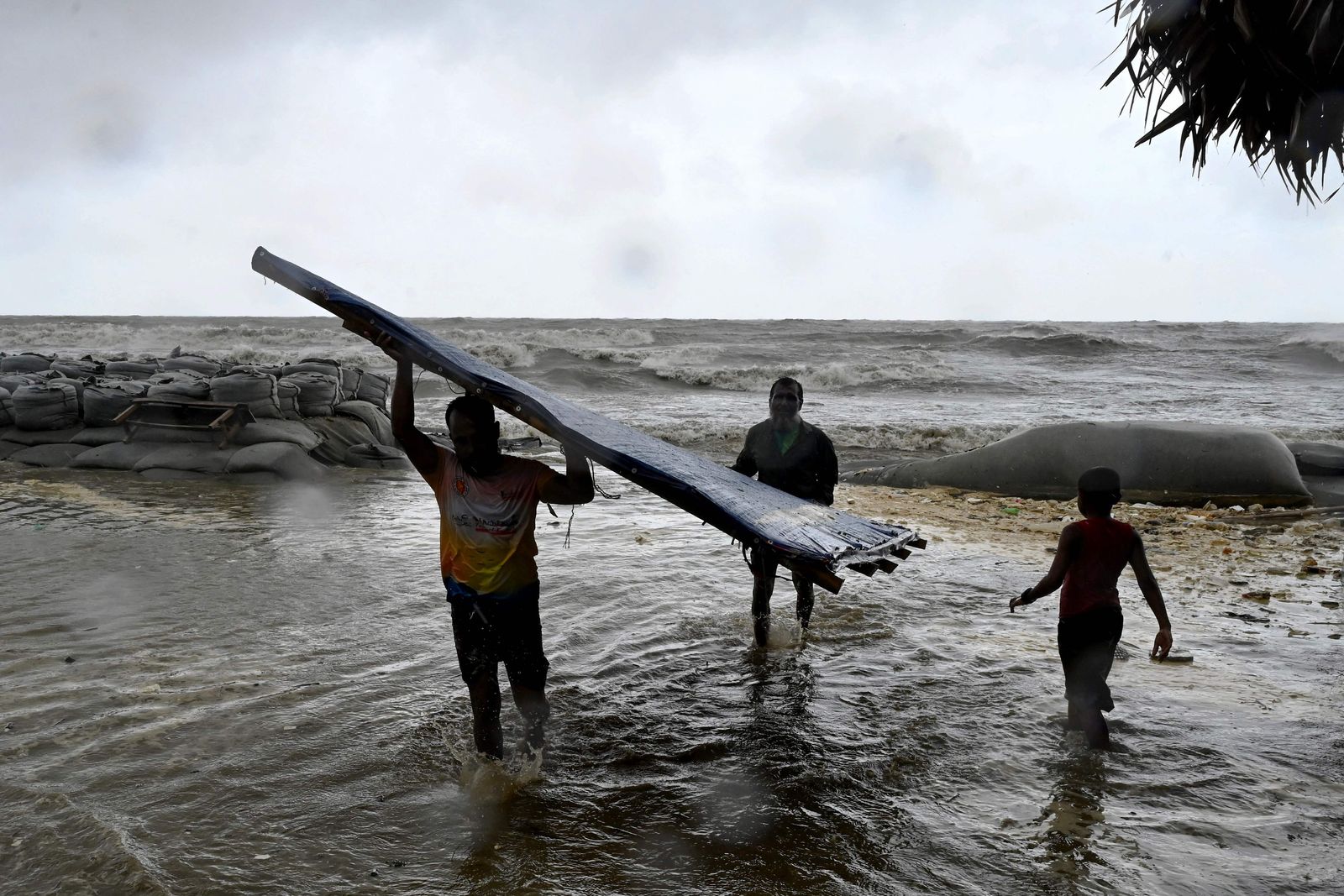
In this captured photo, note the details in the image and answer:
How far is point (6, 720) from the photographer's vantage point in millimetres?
3754

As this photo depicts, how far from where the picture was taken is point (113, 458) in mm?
10172

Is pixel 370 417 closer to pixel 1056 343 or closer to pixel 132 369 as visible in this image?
pixel 132 369

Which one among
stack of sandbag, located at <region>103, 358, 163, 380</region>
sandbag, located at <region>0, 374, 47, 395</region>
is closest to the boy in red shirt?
sandbag, located at <region>0, 374, 47, 395</region>

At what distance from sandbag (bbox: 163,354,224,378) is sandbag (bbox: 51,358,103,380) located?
0.78 meters

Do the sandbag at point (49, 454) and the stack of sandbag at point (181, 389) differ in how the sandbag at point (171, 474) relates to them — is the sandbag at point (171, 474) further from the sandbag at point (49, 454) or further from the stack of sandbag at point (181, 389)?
the sandbag at point (49, 454)

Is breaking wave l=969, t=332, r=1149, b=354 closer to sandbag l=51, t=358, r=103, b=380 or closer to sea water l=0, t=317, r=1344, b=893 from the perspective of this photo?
sea water l=0, t=317, r=1344, b=893

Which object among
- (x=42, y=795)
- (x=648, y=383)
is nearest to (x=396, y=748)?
(x=42, y=795)

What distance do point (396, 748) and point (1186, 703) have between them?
10.8ft

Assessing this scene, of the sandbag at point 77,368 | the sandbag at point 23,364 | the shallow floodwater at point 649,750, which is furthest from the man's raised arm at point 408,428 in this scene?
the sandbag at point 23,364

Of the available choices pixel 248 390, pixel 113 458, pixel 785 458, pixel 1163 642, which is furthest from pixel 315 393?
pixel 1163 642

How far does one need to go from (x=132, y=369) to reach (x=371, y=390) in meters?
3.01

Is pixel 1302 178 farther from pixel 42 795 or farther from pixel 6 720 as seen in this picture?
pixel 6 720

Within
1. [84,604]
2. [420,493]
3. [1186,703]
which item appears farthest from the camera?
[420,493]

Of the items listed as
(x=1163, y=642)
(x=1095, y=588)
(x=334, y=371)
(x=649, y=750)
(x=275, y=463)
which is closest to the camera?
(x=1163, y=642)
